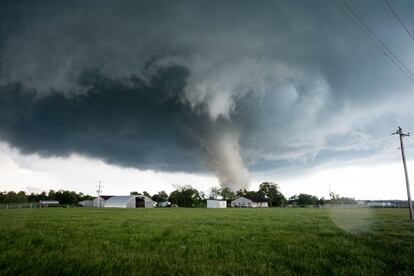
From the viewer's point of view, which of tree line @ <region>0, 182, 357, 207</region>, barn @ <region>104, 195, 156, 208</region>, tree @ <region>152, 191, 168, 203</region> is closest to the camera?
barn @ <region>104, 195, 156, 208</region>

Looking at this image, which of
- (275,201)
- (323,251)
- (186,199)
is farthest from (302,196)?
(323,251)

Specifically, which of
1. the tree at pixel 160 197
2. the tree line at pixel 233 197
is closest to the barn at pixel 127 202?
the tree line at pixel 233 197

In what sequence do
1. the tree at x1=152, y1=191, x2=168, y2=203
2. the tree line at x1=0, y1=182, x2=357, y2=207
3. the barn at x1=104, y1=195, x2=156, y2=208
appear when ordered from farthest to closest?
the tree at x1=152, y1=191, x2=168, y2=203 → the tree line at x1=0, y1=182, x2=357, y2=207 → the barn at x1=104, y1=195, x2=156, y2=208

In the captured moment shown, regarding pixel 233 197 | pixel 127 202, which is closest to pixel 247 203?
pixel 233 197

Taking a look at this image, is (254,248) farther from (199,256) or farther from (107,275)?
(107,275)

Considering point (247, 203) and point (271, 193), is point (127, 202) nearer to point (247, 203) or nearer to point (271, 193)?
point (247, 203)

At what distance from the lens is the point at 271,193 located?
16250cm

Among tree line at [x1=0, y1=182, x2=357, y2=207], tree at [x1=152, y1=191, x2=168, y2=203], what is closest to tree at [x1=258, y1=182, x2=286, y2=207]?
tree line at [x1=0, y1=182, x2=357, y2=207]

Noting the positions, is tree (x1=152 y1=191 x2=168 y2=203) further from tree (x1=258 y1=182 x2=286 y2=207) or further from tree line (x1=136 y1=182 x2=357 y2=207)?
tree (x1=258 y1=182 x2=286 y2=207)

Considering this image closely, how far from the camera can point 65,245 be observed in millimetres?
7746

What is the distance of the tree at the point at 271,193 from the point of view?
155625 mm

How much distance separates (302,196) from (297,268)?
572 ft

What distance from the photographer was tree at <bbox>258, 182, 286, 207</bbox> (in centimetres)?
15562

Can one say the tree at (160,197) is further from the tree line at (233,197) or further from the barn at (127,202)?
the barn at (127,202)
